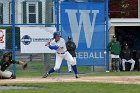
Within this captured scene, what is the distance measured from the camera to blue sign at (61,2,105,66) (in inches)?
993

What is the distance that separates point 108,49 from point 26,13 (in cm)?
435

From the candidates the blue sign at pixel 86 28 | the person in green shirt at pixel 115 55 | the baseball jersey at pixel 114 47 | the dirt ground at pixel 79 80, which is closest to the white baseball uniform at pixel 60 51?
the dirt ground at pixel 79 80

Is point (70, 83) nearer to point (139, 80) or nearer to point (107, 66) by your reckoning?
point (139, 80)

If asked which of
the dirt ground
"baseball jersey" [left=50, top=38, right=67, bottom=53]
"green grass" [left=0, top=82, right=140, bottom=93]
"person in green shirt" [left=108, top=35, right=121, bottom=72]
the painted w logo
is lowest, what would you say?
the dirt ground

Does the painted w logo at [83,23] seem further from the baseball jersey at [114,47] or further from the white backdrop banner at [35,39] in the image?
the white backdrop banner at [35,39]

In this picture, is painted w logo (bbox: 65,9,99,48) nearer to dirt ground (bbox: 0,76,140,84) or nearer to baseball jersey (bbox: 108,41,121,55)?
baseball jersey (bbox: 108,41,121,55)

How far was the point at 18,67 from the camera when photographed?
84.5ft

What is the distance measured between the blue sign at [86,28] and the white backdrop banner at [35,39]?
3.51 ft

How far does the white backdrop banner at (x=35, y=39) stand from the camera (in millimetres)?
24375

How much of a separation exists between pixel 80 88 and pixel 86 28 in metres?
9.89

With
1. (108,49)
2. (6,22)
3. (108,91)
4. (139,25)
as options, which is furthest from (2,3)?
(108,91)

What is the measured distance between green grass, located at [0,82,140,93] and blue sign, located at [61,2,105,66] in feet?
26.5

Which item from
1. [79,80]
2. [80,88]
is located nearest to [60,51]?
[79,80]

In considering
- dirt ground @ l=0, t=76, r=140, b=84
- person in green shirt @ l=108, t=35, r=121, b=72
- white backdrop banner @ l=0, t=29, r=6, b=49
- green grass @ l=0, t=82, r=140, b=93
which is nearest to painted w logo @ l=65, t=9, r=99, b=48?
person in green shirt @ l=108, t=35, r=121, b=72
